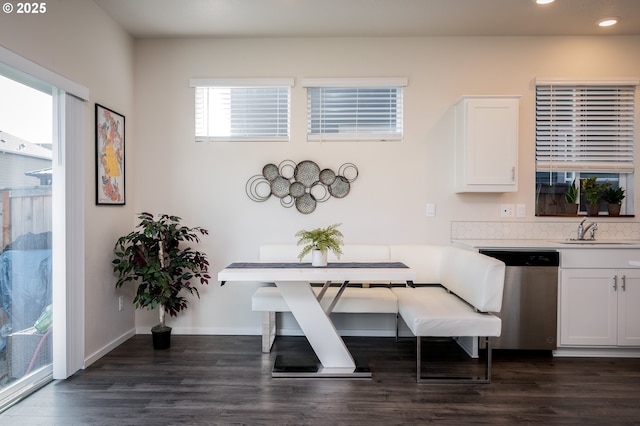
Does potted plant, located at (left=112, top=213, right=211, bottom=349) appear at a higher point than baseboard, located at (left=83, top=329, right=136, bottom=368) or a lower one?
higher

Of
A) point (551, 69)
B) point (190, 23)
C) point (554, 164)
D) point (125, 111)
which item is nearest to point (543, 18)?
point (551, 69)

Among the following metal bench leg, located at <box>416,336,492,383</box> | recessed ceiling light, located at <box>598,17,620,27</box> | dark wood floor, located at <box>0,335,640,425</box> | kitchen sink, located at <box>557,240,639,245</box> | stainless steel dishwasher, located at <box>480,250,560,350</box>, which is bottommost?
dark wood floor, located at <box>0,335,640,425</box>

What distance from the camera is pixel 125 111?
145 inches

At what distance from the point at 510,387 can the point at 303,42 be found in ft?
10.9

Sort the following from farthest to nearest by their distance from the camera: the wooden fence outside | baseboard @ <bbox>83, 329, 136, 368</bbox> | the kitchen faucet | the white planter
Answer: the kitchen faucet → baseboard @ <bbox>83, 329, 136, 368</bbox> → the white planter → the wooden fence outside

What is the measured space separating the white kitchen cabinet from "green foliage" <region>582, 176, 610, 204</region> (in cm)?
84

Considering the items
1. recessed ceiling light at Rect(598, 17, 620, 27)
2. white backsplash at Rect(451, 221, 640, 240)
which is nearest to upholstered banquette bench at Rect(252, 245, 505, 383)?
white backsplash at Rect(451, 221, 640, 240)

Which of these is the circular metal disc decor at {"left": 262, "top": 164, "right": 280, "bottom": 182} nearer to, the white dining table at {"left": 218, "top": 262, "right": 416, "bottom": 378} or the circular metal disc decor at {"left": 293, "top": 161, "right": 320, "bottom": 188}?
the circular metal disc decor at {"left": 293, "top": 161, "right": 320, "bottom": 188}

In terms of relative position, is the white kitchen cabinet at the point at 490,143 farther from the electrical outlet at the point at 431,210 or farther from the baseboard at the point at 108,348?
the baseboard at the point at 108,348

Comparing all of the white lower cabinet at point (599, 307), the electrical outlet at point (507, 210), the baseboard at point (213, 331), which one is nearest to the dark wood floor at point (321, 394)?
the white lower cabinet at point (599, 307)

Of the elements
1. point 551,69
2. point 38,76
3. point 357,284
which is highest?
point 551,69

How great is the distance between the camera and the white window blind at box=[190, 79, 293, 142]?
12.7 feet

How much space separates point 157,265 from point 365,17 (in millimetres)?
2708

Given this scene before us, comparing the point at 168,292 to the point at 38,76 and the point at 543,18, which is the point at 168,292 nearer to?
the point at 38,76
